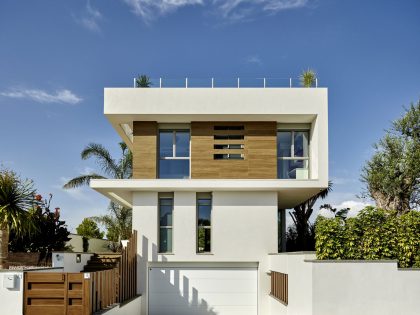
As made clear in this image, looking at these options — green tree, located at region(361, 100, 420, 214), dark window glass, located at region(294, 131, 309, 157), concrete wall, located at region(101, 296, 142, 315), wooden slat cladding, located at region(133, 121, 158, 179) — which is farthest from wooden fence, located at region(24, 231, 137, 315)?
green tree, located at region(361, 100, 420, 214)

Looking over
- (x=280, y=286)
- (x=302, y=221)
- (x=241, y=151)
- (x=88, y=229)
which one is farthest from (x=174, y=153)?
(x=88, y=229)

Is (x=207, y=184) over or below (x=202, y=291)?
over

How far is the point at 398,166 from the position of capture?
23453 millimetres

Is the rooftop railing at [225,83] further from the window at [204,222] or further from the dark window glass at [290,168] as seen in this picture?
the window at [204,222]

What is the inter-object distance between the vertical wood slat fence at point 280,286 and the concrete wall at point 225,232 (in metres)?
0.89

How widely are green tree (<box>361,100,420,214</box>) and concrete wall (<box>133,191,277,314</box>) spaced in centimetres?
762

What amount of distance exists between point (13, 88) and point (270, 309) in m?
12.9

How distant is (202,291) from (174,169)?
4.46 m

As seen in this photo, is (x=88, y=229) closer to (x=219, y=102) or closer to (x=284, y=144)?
(x=284, y=144)

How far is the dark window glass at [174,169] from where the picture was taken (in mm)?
18828

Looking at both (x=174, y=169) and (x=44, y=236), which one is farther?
(x=44, y=236)

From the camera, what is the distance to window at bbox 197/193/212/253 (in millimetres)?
18719

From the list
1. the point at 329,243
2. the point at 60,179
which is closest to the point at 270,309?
the point at 329,243

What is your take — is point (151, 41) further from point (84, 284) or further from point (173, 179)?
point (84, 284)
